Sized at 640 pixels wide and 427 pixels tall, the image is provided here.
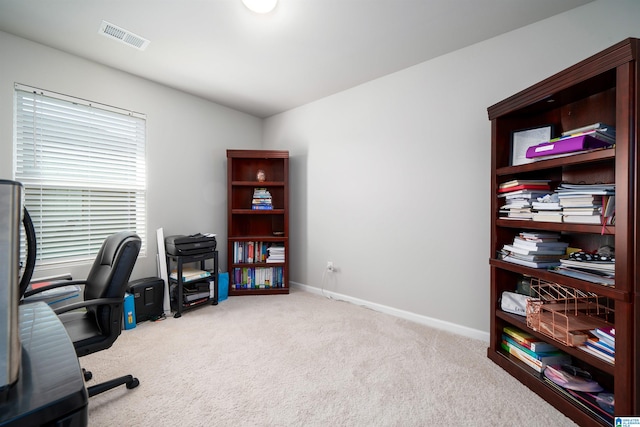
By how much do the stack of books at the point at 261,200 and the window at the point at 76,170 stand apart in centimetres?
125

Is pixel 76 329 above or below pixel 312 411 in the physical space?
above

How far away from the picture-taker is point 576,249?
5.63 ft

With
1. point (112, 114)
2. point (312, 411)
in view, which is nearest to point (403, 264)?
point (312, 411)

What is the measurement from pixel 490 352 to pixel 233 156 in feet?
10.9

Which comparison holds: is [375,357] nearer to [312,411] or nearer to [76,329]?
[312,411]

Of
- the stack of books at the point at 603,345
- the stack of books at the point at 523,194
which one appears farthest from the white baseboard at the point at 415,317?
the stack of books at the point at 523,194

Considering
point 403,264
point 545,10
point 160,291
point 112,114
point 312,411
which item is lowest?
point 312,411

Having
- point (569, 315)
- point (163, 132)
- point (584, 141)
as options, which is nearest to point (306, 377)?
point (569, 315)

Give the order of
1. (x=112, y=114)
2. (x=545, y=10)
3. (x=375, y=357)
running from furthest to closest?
(x=112, y=114), (x=375, y=357), (x=545, y=10)

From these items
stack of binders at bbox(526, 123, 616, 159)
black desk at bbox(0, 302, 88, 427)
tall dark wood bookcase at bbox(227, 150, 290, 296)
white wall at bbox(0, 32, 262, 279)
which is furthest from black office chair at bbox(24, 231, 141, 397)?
stack of binders at bbox(526, 123, 616, 159)

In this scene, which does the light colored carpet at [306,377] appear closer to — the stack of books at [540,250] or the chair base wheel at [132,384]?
the chair base wheel at [132,384]

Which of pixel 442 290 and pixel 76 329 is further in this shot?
pixel 442 290

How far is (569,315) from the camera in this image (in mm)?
1614

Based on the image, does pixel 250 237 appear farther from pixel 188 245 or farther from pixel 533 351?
pixel 533 351
